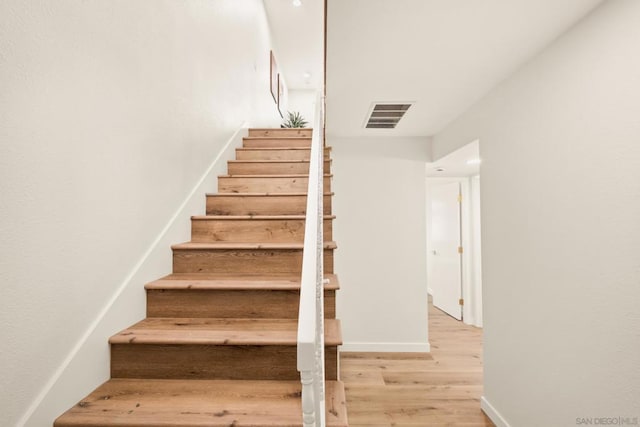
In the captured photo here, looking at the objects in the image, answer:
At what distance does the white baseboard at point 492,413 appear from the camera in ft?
7.10

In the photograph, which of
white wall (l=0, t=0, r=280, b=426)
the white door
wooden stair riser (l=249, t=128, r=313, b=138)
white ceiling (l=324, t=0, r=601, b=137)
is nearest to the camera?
white wall (l=0, t=0, r=280, b=426)

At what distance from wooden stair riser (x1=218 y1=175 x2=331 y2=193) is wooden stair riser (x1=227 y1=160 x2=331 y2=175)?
0.21 meters

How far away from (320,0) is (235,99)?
220cm

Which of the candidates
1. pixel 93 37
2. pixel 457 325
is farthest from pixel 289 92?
pixel 93 37

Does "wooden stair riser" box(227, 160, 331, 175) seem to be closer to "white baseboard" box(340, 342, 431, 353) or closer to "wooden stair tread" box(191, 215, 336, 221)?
"wooden stair tread" box(191, 215, 336, 221)

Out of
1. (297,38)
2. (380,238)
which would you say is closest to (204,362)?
(380,238)

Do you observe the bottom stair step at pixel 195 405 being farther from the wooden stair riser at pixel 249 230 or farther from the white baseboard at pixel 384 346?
the white baseboard at pixel 384 346

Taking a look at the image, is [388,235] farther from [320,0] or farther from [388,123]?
[320,0]

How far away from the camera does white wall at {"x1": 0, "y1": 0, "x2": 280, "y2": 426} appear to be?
884mm

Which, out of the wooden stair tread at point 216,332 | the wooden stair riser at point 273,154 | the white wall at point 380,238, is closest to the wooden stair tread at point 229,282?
the wooden stair tread at point 216,332

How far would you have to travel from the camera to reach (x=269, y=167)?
8.86 ft

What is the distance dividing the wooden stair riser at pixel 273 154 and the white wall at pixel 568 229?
1.51m

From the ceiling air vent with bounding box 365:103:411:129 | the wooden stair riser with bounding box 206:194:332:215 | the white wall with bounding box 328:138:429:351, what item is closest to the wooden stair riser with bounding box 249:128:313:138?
the white wall with bounding box 328:138:429:351

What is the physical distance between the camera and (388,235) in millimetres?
3629
